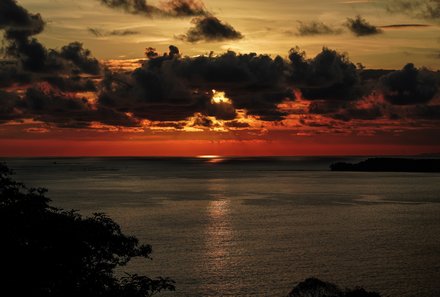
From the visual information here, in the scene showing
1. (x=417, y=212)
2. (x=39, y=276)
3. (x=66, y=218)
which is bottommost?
(x=417, y=212)

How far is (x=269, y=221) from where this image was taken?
401ft

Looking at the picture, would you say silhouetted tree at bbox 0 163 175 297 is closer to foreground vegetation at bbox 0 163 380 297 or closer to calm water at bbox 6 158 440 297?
foreground vegetation at bbox 0 163 380 297

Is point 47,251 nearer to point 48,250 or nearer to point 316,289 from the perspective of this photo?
point 48,250

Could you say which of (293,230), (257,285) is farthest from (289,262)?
(293,230)

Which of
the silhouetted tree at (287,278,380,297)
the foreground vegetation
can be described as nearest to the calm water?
the silhouetted tree at (287,278,380,297)

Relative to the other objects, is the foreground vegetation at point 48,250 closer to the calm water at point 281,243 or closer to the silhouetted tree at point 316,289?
the silhouetted tree at point 316,289

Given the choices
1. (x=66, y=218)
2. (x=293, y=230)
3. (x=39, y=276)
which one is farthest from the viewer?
(x=293, y=230)

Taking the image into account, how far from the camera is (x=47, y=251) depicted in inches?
1164

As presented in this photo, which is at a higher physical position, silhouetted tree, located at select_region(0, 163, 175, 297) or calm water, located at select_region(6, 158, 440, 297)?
silhouetted tree, located at select_region(0, 163, 175, 297)

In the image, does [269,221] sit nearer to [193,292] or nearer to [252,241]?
[252,241]

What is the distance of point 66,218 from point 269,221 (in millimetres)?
93926

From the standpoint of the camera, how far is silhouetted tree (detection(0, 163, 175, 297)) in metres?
28.2

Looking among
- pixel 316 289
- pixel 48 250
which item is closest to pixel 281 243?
pixel 316 289

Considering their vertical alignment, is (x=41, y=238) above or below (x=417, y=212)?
above
